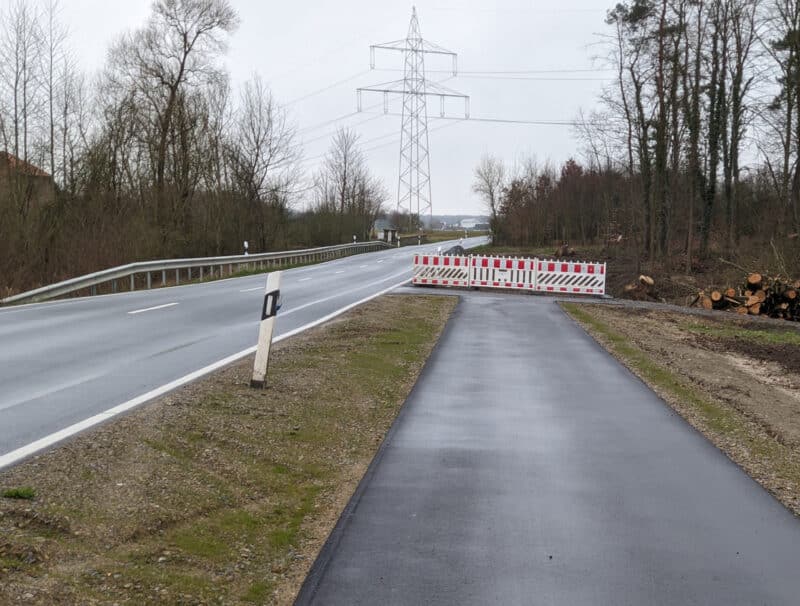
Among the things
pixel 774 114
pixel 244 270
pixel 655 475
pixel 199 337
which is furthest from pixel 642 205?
pixel 655 475

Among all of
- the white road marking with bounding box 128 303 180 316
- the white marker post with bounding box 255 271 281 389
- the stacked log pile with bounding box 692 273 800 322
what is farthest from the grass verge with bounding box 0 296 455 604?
the stacked log pile with bounding box 692 273 800 322

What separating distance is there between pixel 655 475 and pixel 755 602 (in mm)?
2404

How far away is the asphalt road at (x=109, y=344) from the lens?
7.88 m

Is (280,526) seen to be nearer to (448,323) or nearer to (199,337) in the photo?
(199,337)

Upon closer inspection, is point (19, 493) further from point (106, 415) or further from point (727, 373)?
point (727, 373)

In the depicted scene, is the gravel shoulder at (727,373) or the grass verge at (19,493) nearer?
the grass verge at (19,493)

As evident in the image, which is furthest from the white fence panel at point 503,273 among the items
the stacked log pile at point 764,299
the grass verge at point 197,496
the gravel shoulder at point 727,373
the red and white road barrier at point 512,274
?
the grass verge at point 197,496

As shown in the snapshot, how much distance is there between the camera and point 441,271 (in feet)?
96.1

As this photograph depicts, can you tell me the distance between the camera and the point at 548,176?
77.9 meters

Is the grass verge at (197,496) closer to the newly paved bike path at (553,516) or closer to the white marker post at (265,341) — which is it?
the white marker post at (265,341)

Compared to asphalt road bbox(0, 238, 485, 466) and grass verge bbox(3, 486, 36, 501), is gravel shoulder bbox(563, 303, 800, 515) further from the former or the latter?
asphalt road bbox(0, 238, 485, 466)

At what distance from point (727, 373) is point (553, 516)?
28.2 feet

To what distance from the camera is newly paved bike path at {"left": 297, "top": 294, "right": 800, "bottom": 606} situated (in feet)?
14.1

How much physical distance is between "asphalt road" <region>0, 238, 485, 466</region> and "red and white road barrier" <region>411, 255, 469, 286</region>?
6158mm
